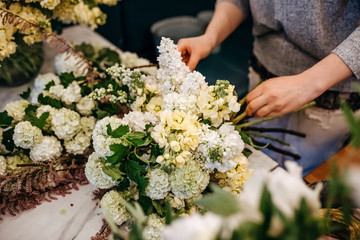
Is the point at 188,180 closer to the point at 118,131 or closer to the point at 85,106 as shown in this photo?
the point at 118,131

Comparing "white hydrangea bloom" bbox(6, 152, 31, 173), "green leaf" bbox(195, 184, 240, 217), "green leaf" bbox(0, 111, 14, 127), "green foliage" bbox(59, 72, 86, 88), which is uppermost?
"green leaf" bbox(195, 184, 240, 217)

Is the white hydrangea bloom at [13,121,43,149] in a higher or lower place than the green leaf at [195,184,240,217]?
lower

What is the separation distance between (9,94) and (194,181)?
946mm

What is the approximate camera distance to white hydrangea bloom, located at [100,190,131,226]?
742 millimetres

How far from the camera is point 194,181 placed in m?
0.68

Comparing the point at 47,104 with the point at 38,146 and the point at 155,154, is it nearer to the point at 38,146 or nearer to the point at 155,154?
the point at 38,146

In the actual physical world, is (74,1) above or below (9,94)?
above

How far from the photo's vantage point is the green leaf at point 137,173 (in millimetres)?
703

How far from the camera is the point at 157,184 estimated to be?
69 centimetres

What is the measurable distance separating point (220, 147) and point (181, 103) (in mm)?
148

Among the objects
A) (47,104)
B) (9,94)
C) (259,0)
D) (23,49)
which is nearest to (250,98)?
(259,0)

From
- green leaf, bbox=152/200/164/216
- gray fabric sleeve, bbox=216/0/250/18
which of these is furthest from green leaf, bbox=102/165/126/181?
gray fabric sleeve, bbox=216/0/250/18

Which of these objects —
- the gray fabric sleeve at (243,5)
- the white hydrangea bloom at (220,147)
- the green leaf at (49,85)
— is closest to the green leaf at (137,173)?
the white hydrangea bloom at (220,147)

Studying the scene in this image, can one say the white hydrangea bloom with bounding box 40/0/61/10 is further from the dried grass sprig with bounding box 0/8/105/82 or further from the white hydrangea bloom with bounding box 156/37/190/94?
the white hydrangea bloom with bounding box 156/37/190/94
